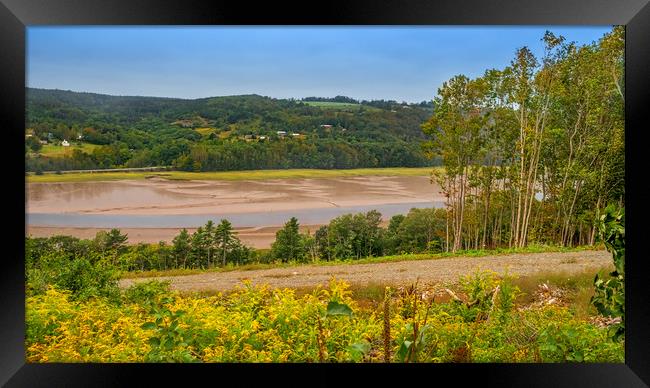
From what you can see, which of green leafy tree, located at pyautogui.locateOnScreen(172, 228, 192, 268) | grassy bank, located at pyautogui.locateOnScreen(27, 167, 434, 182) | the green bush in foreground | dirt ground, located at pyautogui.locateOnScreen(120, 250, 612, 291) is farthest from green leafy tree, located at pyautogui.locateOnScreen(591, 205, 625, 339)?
green leafy tree, located at pyautogui.locateOnScreen(172, 228, 192, 268)

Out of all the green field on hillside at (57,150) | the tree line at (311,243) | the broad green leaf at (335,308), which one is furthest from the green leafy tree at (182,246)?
the broad green leaf at (335,308)

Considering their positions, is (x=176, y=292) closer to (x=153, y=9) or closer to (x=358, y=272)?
(x=358, y=272)

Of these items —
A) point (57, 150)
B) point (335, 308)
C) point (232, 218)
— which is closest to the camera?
point (335, 308)

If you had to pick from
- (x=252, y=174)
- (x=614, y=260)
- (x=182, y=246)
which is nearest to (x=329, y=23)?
(x=252, y=174)

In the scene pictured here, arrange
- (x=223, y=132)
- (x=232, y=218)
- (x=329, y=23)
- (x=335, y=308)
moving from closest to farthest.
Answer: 1. (x=329, y=23)
2. (x=335, y=308)
3. (x=232, y=218)
4. (x=223, y=132)

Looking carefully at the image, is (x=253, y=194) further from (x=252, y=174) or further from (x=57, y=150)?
(x=57, y=150)

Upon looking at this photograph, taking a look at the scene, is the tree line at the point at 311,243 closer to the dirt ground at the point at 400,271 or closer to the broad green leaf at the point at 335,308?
the dirt ground at the point at 400,271

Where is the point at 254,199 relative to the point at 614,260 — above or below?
above

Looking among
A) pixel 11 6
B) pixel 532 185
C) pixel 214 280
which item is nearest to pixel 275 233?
pixel 214 280
